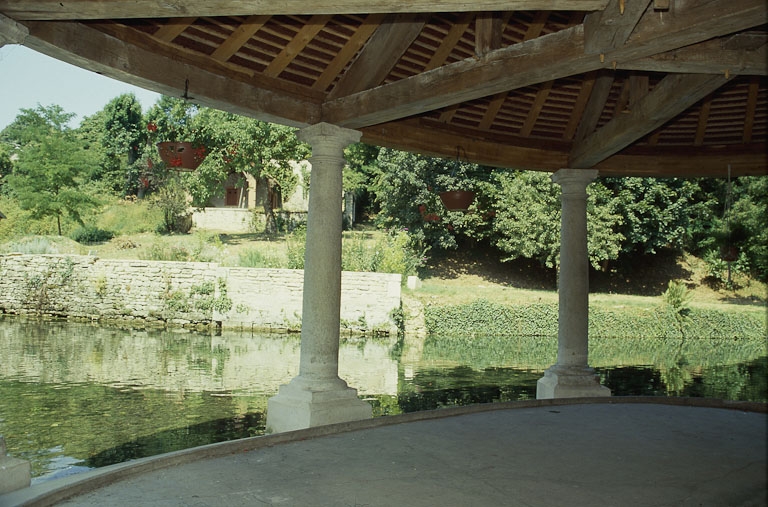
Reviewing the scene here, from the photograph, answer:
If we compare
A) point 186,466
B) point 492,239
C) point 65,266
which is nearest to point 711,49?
point 186,466

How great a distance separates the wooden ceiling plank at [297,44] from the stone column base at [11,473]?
328 cm

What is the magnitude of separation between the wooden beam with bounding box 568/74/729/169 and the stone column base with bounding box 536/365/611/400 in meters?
2.22

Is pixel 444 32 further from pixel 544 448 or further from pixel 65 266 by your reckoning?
pixel 65 266

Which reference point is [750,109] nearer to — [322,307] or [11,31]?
[322,307]

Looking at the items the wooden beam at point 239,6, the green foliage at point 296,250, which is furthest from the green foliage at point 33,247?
the wooden beam at point 239,6

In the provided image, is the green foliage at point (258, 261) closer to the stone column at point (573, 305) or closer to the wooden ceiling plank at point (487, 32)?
the stone column at point (573, 305)

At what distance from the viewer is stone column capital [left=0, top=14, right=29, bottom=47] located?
3.09 m

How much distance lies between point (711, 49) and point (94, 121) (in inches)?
1659

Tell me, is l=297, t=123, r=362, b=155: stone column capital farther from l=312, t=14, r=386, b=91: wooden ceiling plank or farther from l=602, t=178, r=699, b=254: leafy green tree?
l=602, t=178, r=699, b=254: leafy green tree

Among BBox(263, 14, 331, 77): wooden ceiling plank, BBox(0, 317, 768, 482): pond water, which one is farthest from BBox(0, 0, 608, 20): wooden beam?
BBox(0, 317, 768, 482): pond water

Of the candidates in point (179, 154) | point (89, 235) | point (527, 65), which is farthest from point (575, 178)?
point (89, 235)

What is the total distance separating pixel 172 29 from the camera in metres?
4.45

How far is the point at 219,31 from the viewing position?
4.66 metres

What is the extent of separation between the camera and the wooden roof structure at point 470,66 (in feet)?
10.4
